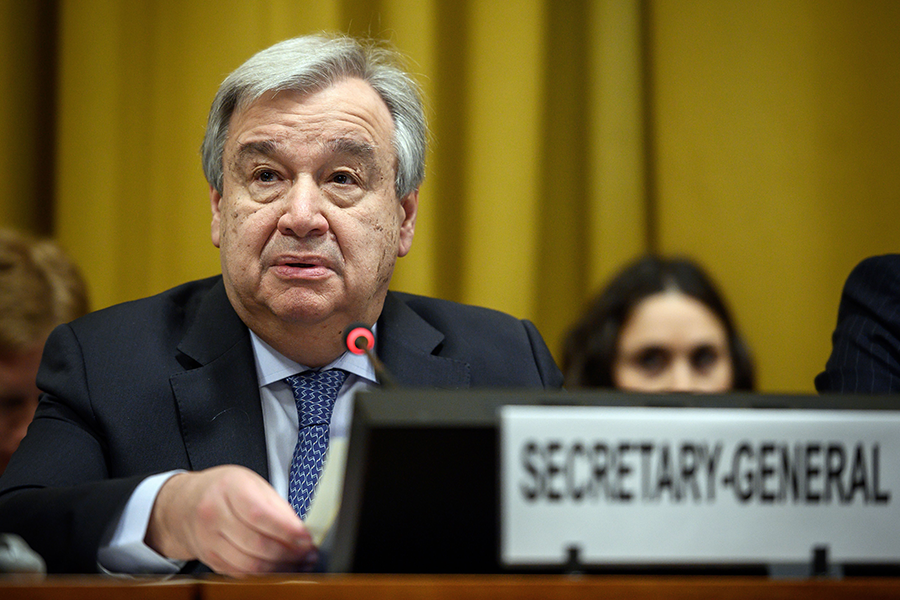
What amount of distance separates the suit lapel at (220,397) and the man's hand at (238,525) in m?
0.36

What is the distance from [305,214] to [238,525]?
63cm

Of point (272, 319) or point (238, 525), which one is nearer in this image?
point (238, 525)

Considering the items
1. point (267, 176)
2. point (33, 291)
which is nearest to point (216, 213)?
point (267, 176)

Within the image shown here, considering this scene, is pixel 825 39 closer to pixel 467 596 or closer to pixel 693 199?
pixel 693 199

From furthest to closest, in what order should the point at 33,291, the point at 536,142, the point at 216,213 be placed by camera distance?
the point at 536,142 → the point at 33,291 → the point at 216,213

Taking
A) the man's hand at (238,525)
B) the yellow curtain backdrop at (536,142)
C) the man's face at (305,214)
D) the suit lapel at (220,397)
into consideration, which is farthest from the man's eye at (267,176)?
the yellow curtain backdrop at (536,142)

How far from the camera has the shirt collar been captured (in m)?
1.34

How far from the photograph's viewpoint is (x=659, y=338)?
5.13 ft

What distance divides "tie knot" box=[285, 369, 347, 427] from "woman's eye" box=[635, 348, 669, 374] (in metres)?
0.54

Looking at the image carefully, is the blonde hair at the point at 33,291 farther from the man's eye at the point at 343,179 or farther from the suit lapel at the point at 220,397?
the man's eye at the point at 343,179

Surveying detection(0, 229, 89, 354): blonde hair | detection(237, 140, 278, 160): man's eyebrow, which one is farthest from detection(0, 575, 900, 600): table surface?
detection(0, 229, 89, 354): blonde hair

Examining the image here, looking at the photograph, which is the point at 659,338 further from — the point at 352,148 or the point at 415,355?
the point at 352,148

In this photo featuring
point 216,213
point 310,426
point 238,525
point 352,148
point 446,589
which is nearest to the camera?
point 446,589

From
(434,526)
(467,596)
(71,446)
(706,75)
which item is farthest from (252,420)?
(706,75)
